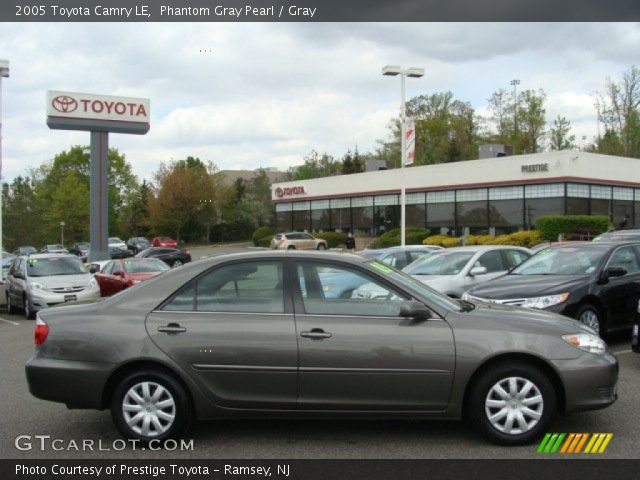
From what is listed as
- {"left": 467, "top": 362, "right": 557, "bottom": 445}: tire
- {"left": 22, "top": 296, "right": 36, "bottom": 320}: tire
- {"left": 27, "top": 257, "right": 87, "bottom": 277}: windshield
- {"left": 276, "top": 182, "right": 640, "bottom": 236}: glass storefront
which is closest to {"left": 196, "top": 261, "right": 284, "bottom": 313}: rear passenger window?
{"left": 467, "top": 362, "right": 557, "bottom": 445}: tire

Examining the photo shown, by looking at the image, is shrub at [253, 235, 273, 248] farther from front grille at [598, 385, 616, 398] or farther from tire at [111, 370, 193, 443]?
front grille at [598, 385, 616, 398]

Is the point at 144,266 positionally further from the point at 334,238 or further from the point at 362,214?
the point at 362,214

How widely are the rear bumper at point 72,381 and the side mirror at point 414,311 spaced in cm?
236

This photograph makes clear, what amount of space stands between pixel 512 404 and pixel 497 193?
33715 millimetres

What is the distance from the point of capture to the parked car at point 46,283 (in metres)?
15.5

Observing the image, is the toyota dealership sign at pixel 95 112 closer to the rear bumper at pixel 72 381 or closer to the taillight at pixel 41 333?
the taillight at pixel 41 333

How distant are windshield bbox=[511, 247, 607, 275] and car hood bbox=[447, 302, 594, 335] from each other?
166 inches

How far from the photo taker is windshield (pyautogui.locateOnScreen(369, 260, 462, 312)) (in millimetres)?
5379

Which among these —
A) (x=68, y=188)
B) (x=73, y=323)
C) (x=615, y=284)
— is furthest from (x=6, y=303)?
(x=68, y=188)

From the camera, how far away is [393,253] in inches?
640

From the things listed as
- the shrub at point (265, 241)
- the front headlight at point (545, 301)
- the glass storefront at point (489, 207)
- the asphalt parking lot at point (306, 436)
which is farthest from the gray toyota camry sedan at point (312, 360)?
the shrub at point (265, 241)

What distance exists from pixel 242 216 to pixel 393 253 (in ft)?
182

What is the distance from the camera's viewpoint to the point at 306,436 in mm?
5520

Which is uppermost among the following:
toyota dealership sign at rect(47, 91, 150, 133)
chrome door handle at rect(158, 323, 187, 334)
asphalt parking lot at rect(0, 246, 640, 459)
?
toyota dealership sign at rect(47, 91, 150, 133)
